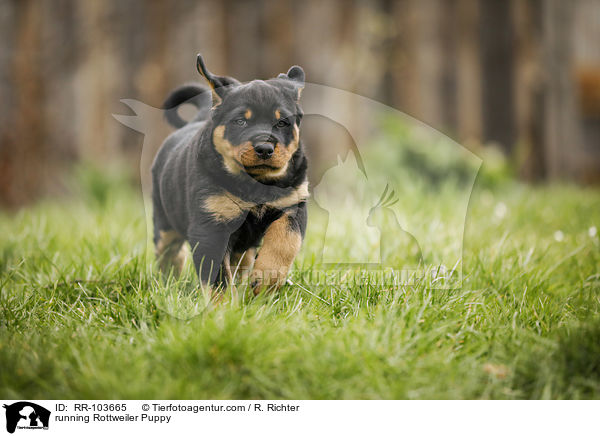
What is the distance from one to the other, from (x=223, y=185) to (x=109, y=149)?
445cm

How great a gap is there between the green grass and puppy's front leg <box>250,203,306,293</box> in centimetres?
9

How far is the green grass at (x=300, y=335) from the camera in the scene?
162 centimetres

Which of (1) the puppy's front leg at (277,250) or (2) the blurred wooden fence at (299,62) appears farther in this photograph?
(2) the blurred wooden fence at (299,62)

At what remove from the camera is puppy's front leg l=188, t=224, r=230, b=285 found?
193 centimetres

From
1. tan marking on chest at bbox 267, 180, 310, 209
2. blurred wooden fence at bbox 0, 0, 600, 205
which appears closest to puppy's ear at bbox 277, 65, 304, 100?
tan marking on chest at bbox 267, 180, 310, 209

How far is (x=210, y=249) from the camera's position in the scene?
194cm

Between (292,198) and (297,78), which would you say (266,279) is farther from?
(297,78)

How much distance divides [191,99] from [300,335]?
122 cm

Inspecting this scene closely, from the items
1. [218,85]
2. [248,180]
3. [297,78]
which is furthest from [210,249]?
[297,78]
